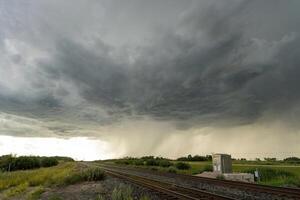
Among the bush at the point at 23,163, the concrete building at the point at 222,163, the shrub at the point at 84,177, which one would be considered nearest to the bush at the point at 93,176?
the shrub at the point at 84,177

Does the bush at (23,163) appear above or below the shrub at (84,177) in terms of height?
above

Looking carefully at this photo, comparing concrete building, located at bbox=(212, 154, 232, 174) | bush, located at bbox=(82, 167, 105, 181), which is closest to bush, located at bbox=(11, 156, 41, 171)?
bush, located at bbox=(82, 167, 105, 181)

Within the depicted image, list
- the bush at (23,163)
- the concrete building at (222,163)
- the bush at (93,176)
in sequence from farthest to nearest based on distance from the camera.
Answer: the bush at (23,163) < the concrete building at (222,163) < the bush at (93,176)

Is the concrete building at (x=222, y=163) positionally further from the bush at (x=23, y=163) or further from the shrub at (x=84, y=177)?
the bush at (x=23, y=163)

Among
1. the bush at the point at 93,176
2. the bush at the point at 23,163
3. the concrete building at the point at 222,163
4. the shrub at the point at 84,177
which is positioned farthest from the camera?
the bush at the point at 23,163

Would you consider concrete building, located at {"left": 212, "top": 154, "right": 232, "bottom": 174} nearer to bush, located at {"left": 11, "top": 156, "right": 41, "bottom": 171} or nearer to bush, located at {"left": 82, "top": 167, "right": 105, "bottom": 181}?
bush, located at {"left": 82, "top": 167, "right": 105, "bottom": 181}

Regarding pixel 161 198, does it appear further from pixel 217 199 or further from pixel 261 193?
pixel 261 193

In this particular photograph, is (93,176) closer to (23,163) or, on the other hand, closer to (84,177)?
(84,177)

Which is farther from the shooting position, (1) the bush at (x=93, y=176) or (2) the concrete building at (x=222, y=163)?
(2) the concrete building at (x=222, y=163)

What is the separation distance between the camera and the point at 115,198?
42.2 ft

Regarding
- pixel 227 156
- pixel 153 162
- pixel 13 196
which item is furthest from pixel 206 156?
pixel 13 196

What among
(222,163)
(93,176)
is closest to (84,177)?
(93,176)

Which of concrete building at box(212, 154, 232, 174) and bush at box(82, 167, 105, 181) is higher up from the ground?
concrete building at box(212, 154, 232, 174)

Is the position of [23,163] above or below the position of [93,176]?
above
